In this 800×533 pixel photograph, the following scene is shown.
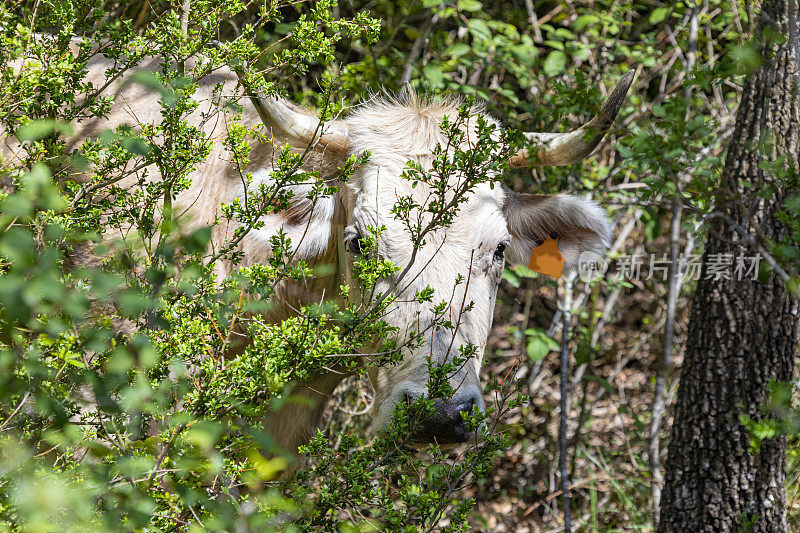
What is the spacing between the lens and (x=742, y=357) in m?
3.37

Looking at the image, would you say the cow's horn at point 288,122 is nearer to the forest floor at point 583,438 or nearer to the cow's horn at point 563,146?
the cow's horn at point 563,146

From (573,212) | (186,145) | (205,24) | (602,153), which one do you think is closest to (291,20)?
(602,153)

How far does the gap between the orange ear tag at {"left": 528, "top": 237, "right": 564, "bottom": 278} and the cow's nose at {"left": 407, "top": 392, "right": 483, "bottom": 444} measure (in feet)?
4.85

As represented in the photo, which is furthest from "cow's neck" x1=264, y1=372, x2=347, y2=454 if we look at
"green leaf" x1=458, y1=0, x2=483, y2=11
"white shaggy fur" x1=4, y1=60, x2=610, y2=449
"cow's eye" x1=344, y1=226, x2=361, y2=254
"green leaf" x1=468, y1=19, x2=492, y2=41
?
"green leaf" x1=458, y1=0, x2=483, y2=11

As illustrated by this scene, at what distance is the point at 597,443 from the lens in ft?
18.2

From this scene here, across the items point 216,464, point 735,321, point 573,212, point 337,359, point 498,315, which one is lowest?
point 216,464

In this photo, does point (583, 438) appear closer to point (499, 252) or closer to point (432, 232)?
point (499, 252)

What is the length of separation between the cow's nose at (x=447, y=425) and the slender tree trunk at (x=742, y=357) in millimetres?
1536

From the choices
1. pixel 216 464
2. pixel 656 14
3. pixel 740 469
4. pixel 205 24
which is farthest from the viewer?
pixel 656 14

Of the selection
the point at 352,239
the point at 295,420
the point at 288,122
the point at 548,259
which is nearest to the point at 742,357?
the point at 548,259

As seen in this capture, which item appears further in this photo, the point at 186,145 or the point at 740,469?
the point at 740,469

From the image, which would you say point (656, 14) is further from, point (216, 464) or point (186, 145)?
point (216, 464)

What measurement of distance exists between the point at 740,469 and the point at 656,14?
9.44ft

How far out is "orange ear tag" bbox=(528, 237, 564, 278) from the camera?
3763 mm
